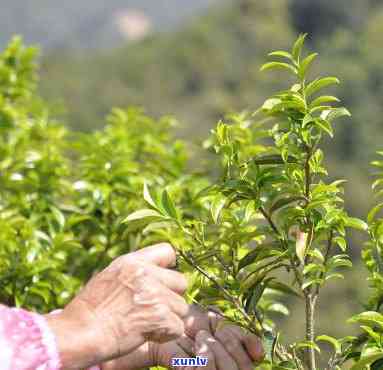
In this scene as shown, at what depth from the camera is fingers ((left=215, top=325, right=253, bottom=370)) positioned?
240cm

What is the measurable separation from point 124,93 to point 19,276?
50353 mm

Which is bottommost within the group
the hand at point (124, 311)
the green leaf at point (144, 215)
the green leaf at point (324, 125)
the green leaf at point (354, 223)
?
the hand at point (124, 311)

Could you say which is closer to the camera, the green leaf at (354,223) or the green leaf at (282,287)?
the green leaf at (354,223)

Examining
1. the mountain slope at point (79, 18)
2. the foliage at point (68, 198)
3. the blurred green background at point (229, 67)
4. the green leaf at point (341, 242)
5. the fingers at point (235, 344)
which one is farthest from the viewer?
the mountain slope at point (79, 18)

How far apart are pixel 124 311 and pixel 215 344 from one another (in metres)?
0.32

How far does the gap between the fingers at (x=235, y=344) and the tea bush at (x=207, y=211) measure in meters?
0.05

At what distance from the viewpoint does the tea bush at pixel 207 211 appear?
229 centimetres

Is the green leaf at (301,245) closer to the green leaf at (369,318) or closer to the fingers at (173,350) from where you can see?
the green leaf at (369,318)

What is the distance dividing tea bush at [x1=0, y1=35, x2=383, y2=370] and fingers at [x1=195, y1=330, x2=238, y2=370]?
3.9 inches

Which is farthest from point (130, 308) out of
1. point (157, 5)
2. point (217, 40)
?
point (157, 5)

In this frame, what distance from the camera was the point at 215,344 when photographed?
241cm

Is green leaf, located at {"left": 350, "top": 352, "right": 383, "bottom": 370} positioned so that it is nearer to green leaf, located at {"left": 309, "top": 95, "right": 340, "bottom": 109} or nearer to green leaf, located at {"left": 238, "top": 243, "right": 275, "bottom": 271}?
green leaf, located at {"left": 238, "top": 243, "right": 275, "bottom": 271}

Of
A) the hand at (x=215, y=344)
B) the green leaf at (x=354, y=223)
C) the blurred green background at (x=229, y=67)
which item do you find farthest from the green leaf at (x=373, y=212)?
the blurred green background at (x=229, y=67)

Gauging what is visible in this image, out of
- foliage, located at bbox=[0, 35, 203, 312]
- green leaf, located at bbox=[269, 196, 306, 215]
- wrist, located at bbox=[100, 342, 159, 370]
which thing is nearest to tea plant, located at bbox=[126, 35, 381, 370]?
green leaf, located at bbox=[269, 196, 306, 215]
